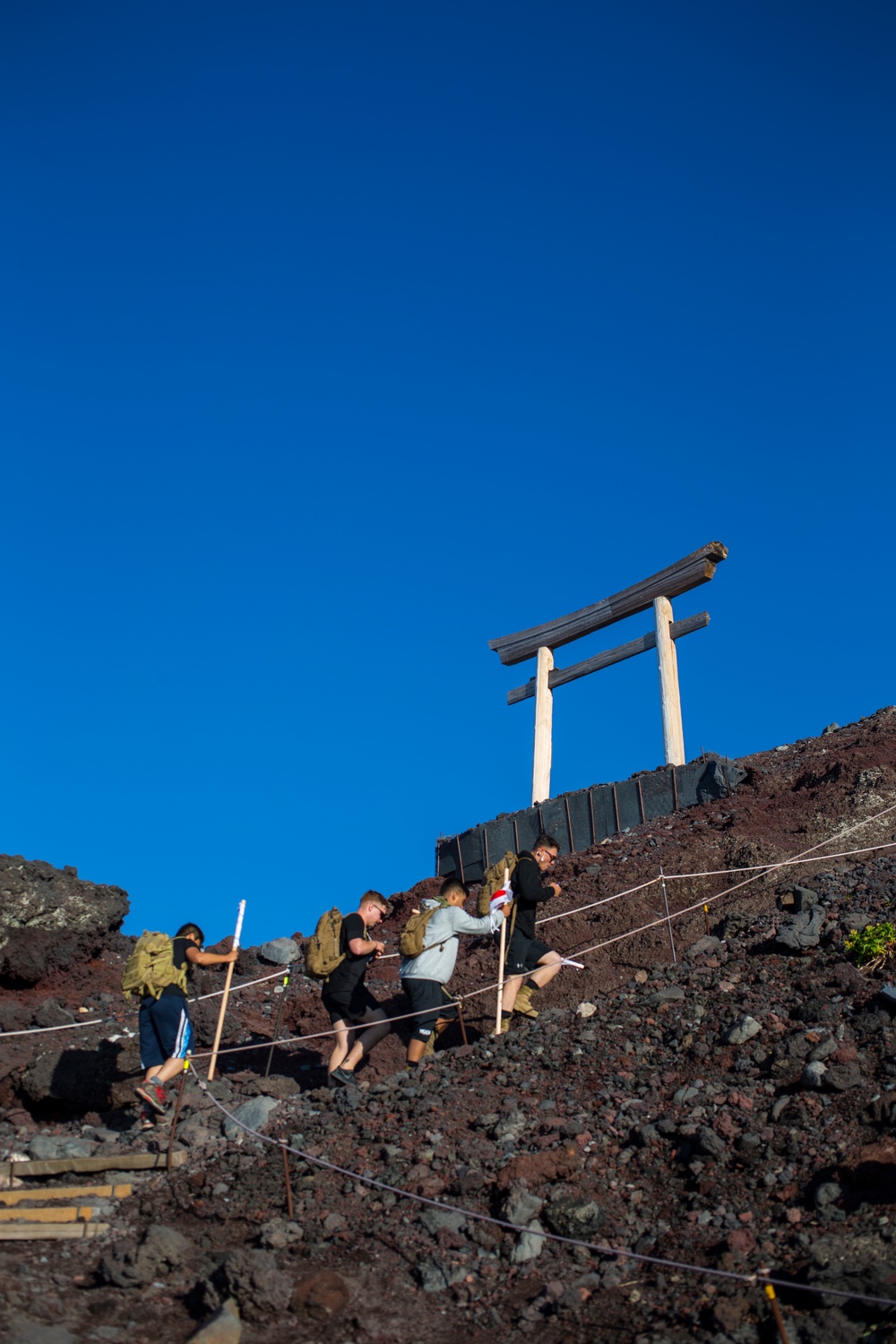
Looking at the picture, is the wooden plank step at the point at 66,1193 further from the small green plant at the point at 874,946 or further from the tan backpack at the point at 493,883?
the small green plant at the point at 874,946

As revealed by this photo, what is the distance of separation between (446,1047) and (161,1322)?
409 centimetres

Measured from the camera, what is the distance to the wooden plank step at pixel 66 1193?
22.2 feet

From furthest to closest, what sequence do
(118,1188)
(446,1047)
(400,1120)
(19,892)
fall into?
(19,892) → (446,1047) → (400,1120) → (118,1188)

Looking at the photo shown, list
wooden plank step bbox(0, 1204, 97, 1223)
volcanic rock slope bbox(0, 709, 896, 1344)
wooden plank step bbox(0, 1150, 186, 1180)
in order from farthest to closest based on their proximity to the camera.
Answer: wooden plank step bbox(0, 1150, 186, 1180)
wooden plank step bbox(0, 1204, 97, 1223)
volcanic rock slope bbox(0, 709, 896, 1344)

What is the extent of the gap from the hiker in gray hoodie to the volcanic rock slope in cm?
28

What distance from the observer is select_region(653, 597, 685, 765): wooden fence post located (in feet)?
54.4

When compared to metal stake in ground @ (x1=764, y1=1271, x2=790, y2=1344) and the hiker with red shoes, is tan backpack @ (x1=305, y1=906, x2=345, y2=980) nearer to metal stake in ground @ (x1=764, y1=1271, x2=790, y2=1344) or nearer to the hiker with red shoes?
the hiker with red shoes

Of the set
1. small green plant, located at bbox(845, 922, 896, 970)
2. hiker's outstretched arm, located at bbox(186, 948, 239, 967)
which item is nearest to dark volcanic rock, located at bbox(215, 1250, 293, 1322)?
hiker's outstretched arm, located at bbox(186, 948, 239, 967)

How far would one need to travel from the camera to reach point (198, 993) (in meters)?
11.4

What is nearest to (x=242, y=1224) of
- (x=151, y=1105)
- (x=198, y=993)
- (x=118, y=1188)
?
(x=118, y=1188)

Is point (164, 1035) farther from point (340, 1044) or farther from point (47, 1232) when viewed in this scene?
point (47, 1232)

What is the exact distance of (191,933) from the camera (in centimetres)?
814

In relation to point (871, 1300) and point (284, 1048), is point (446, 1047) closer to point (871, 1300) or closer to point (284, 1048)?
point (284, 1048)

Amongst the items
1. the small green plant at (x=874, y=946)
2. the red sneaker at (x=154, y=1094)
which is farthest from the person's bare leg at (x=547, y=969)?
the red sneaker at (x=154, y=1094)
